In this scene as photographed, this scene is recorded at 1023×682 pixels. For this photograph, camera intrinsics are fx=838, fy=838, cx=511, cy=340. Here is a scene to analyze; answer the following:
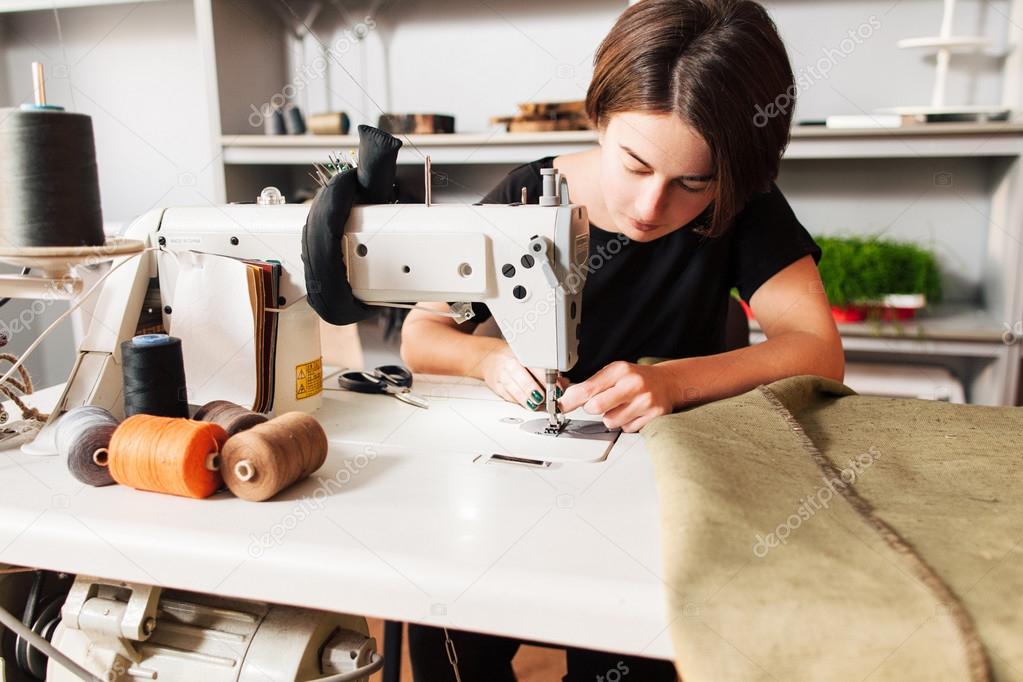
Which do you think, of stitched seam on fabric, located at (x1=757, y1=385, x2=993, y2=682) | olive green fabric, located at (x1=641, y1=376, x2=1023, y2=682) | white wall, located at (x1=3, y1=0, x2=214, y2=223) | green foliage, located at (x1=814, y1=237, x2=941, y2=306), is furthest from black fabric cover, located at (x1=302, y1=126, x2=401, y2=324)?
white wall, located at (x1=3, y1=0, x2=214, y2=223)

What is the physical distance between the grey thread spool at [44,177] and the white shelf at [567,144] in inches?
50.4

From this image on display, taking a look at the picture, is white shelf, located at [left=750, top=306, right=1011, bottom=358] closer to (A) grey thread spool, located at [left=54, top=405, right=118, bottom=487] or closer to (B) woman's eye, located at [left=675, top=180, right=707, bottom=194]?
(B) woman's eye, located at [left=675, top=180, right=707, bottom=194]

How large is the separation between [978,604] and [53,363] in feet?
10.2

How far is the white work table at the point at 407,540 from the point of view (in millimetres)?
671

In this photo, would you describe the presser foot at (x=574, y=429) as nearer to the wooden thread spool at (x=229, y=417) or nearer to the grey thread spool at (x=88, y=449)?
the wooden thread spool at (x=229, y=417)

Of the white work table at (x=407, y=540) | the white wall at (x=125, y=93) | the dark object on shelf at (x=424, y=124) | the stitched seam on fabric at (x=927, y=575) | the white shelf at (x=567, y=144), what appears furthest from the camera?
the white wall at (x=125, y=93)

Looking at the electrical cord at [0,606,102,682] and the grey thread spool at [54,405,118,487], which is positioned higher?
the grey thread spool at [54,405,118,487]

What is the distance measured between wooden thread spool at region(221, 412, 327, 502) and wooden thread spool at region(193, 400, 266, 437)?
0.14 ft

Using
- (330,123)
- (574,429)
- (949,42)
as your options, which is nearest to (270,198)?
(574,429)

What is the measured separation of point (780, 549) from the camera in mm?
641

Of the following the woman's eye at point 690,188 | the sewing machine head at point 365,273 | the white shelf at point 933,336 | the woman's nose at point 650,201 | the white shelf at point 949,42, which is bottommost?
the white shelf at point 933,336

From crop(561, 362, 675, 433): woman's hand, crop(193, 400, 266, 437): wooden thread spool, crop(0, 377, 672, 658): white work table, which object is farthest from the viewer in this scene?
crop(561, 362, 675, 433): woman's hand

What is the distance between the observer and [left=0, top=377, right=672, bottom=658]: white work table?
2.20 ft

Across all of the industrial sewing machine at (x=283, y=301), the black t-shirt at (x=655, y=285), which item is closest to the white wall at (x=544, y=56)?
the black t-shirt at (x=655, y=285)
